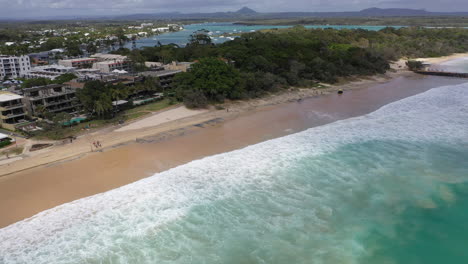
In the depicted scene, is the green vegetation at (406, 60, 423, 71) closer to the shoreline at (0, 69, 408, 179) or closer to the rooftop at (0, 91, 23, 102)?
the shoreline at (0, 69, 408, 179)

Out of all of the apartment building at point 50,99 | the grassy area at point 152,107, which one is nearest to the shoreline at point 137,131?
the grassy area at point 152,107

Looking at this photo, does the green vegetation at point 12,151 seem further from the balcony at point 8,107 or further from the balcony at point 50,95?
the balcony at point 50,95

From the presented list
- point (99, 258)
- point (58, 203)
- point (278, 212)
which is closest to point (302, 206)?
point (278, 212)

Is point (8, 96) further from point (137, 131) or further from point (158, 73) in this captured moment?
point (158, 73)

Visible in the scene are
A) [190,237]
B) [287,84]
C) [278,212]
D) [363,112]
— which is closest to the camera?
[190,237]

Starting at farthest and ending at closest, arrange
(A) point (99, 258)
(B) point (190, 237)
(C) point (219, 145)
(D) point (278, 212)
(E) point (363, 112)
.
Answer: (E) point (363, 112)
(C) point (219, 145)
(D) point (278, 212)
(B) point (190, 237)
(A) point (99, 258)

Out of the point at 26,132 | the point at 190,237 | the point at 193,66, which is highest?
the point at 193,66

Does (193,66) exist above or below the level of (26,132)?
above

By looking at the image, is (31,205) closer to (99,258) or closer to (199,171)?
(99,258)
